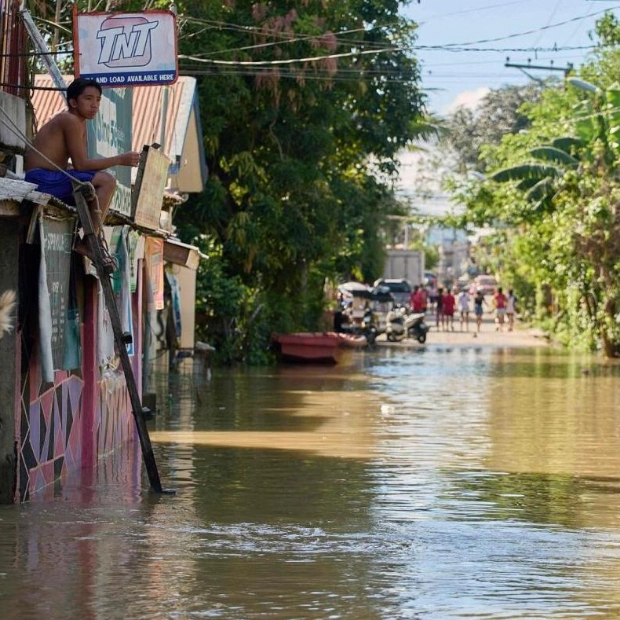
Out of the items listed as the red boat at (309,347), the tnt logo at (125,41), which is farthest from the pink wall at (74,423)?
the red boat at (309,347)

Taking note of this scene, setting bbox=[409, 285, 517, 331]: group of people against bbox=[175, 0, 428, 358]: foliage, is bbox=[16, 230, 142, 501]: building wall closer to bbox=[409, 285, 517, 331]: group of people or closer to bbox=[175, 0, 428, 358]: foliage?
bbox=[175, 0, 428, 358]: foliage

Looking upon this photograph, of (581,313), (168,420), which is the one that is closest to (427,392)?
(168,420)

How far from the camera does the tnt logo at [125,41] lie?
13.3 m

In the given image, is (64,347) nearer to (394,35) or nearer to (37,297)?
(37,297)

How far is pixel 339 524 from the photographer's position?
11.1 meters

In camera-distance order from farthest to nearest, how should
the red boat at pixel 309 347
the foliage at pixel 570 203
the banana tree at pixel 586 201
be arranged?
the foliage at pixel 570 203 → the banana tree at pixel 586 201 → the red boat at pixel 309 347

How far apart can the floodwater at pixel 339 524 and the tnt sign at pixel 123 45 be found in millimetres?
3628

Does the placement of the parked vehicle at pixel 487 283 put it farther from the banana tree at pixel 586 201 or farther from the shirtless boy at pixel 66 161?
the shirtless boy at pixel 66 161

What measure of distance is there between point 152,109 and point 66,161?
35.6ft

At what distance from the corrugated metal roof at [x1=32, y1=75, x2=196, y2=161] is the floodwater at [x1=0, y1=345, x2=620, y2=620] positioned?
14.0ft

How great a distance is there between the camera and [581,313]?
137 feet

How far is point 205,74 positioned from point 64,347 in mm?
20879

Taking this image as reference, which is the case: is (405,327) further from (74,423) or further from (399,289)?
Result: (74,423)

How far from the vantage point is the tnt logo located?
13312mm
